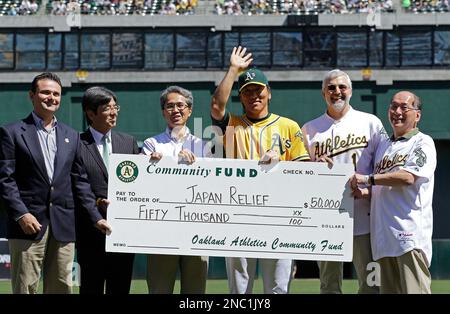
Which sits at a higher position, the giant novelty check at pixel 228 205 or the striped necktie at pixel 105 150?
the striped necktie at pixel 105 150

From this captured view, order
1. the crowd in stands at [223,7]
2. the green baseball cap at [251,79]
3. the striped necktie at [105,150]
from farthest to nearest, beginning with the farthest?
the crowd in stands at [223,7]
the striped necktie at [105,150]
the green baseball cap at [251,79]

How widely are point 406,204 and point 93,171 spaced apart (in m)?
2.55

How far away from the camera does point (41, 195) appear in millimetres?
7984

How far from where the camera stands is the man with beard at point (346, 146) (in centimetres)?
848

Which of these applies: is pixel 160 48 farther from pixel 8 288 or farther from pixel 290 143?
pixel 290 143

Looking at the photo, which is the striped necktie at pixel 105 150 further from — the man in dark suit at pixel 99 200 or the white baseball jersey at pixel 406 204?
the white baseball jersey at pixel 406 204

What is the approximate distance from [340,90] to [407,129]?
0.69 metres

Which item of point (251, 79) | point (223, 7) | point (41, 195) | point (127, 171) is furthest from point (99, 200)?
point (223, 7)

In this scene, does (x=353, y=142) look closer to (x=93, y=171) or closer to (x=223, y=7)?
(x=93, y=171)

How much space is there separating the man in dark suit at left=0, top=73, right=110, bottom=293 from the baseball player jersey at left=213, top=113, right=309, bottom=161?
49.4 inches

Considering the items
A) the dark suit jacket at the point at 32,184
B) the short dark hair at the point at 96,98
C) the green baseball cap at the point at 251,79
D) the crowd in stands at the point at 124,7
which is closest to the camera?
the dark suit jacket at the point at 32,184

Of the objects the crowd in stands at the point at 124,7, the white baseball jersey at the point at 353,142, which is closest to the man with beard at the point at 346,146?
the white baseball jersey at the point at 353,142

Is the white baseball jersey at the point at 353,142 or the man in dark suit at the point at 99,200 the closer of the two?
the man in dark suit at the point at 99,200
